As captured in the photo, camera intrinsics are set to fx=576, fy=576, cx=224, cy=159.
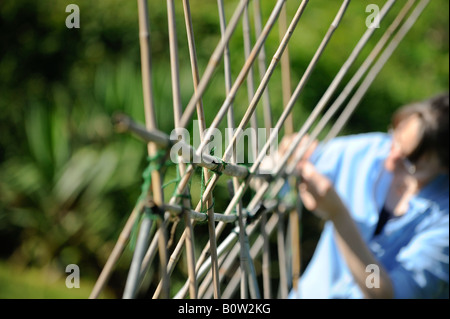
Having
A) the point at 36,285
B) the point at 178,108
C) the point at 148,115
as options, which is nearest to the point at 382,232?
the point at 178,108

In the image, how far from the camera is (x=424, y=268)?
1247 millimetres

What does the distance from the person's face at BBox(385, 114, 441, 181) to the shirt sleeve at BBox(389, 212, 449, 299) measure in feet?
0.49

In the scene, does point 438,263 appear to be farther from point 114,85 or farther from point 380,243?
point 114,85

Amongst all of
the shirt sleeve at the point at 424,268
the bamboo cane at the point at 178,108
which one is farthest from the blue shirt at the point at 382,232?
the bamboo cane at the point at 178,108

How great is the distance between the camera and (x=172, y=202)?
28.4 inches

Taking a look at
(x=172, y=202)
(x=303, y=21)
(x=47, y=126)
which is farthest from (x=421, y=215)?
(x=47, y=126)

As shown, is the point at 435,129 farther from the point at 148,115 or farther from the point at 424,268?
the point at 148,115

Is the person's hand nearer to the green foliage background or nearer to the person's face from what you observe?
the person's face

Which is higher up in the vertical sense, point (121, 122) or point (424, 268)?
point (424, 268)

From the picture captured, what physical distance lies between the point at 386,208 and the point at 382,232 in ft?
0.26

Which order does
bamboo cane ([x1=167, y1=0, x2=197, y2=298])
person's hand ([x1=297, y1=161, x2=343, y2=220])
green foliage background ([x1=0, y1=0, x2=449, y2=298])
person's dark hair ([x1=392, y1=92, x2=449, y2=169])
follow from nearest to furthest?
bamboo cane ([x1=167, y1=0, x2=197, y2=298]) < person's hand ([x1=297, y1=161, x2=343, y2=220]) < person's dark hair ([x1=392, y1=92, x2=449, y2=169]) < green foliage background ([x1=0, y1=0, x2=449, y2=298])

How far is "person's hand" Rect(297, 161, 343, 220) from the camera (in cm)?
118

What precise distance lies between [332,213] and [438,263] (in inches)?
10.9

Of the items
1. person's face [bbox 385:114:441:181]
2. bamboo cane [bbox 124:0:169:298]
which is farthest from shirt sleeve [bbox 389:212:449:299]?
bamboo cane [bbox 124:0:169:298]
